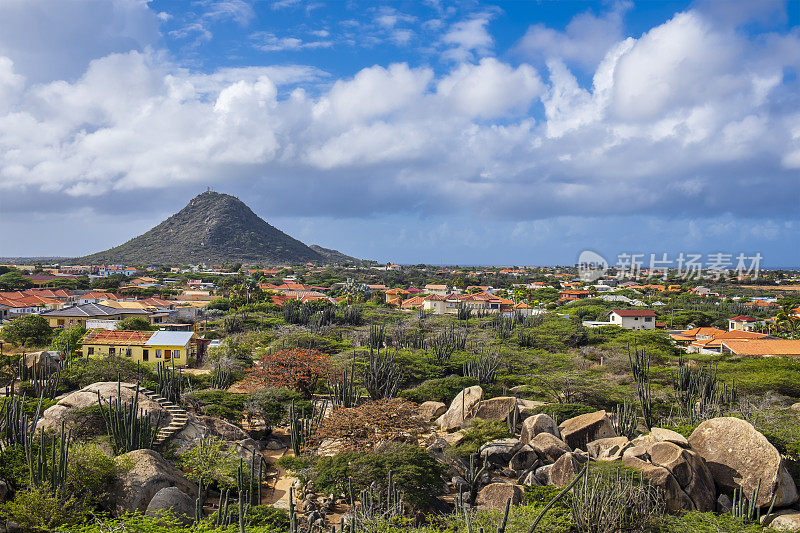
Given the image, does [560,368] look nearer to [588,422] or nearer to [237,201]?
[588,422]

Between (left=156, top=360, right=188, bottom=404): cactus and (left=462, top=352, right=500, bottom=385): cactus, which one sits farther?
(left=462, top=352, right=500, bottom=385): cactus

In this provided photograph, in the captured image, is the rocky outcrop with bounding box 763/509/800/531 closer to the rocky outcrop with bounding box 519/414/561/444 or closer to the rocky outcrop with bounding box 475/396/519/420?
the rocky outcrop with bounding box 519/414/561/444

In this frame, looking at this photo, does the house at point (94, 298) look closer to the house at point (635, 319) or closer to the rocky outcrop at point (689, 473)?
the house at point (635, 319)

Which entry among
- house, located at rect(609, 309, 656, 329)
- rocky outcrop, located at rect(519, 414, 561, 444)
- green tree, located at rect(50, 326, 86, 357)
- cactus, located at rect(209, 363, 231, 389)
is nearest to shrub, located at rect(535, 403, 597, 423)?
rocky outcrop, located at rect(519, 414, 561, 444)

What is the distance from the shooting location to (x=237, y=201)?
6845 inches

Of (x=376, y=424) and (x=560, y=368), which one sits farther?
(x=560, y=368)

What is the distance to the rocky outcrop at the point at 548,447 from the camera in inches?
579

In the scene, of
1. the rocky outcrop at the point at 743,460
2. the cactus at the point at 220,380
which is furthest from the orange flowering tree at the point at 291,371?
the rocky outcrop at the point at 743,460

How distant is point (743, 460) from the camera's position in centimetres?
1277

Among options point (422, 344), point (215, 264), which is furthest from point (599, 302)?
point (215, 264)

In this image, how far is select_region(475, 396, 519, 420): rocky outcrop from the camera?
17.9 metres

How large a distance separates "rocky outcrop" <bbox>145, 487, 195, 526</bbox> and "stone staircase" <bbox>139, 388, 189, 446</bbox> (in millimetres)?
3862

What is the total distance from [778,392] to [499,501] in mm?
17853

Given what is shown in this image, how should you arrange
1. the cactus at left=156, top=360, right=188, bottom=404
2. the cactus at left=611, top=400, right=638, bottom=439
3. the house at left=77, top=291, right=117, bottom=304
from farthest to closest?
the house at left=77, top=291, right=117, bottom=304
the cactus at left=156, top=360, right=188, bottom=404
the cactus at left=611, top=400, right=638, bottom=439
